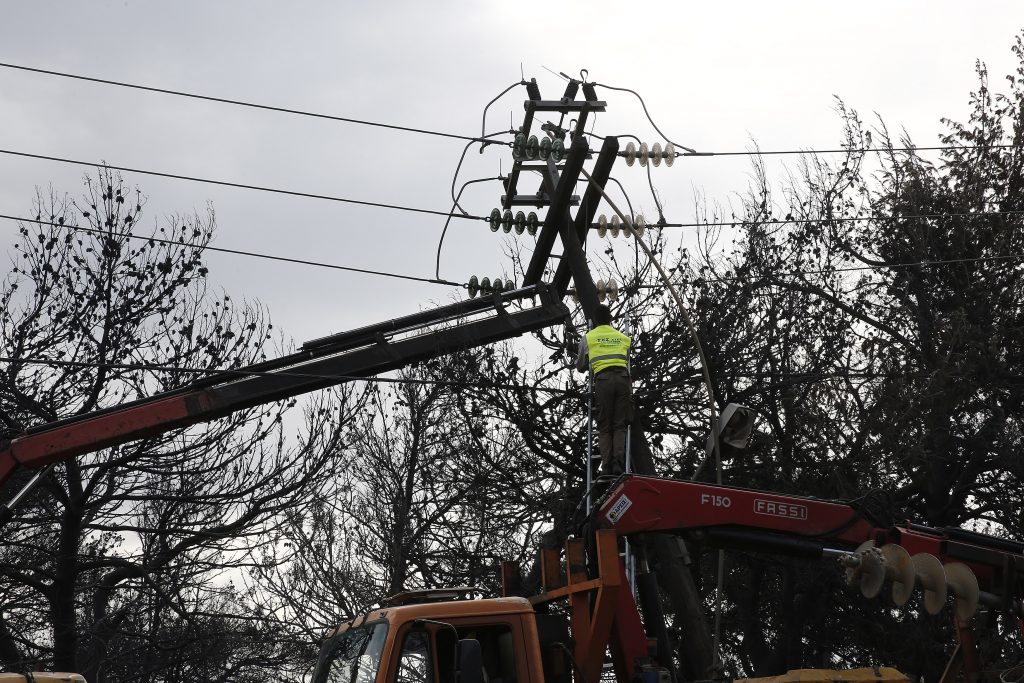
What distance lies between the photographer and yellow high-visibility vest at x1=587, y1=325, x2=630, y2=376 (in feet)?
35.3

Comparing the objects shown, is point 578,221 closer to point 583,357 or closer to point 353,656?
point 583,357

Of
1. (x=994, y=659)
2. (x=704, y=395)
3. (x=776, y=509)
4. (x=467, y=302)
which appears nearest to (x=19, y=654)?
(x=467, y=302)

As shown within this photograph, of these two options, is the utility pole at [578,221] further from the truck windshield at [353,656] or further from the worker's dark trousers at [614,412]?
the truck windshield at [353,656]

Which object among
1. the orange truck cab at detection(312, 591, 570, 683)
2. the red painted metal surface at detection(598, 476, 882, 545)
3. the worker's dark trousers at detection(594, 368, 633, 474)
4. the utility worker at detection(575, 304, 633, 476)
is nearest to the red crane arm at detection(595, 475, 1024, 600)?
the red painted metal surface at detection(598, 476, 882, 545)

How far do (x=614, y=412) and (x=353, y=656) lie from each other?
3980 millimetres

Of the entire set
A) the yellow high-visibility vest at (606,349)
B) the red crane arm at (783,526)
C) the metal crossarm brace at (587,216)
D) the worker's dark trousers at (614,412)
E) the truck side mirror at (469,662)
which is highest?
the metal crossarm brace at (587,216)

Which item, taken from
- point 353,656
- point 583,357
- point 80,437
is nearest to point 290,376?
point 80,437

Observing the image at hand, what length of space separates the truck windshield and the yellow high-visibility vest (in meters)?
4.00

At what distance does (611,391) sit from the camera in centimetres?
1053

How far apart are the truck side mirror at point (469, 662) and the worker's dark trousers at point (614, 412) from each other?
4.07 meters

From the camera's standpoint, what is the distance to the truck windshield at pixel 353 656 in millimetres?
7043

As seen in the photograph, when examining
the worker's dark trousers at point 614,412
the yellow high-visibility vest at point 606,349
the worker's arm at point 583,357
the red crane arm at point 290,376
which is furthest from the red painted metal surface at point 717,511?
the red crane arm at point 290,376

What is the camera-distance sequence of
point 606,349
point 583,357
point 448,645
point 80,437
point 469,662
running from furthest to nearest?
point 80,437 < point 583,357 < point 606,349 < point 448,645 < point 469,662

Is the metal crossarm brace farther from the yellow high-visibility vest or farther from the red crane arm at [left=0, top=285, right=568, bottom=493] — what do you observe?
the yellow high-visibility vest
